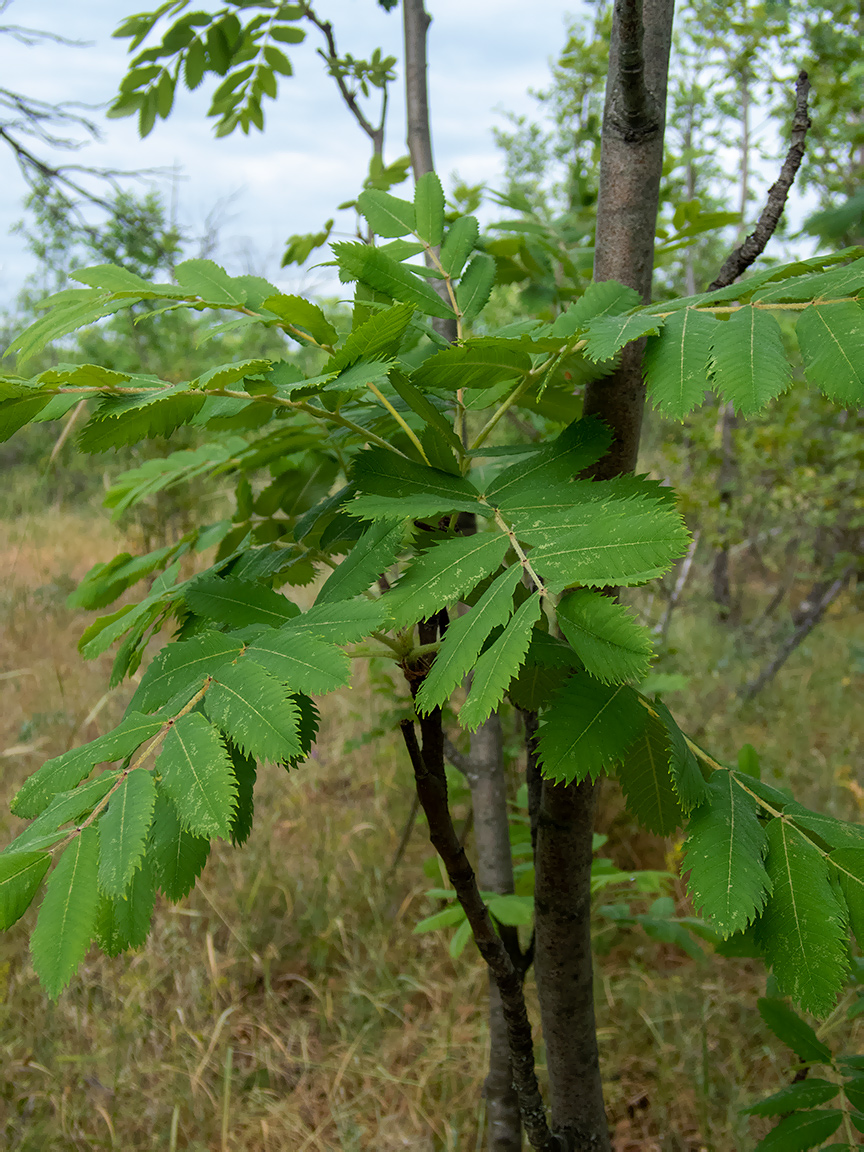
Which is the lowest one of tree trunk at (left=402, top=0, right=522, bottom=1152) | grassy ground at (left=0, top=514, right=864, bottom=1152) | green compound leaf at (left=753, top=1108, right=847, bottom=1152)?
grassy ground at (left=0, top=514, right=864, bottom=1152)

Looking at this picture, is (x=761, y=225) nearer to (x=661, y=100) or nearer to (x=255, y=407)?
(x=661, y=100)

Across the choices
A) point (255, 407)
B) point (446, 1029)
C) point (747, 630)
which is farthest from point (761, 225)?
point (747, 630)

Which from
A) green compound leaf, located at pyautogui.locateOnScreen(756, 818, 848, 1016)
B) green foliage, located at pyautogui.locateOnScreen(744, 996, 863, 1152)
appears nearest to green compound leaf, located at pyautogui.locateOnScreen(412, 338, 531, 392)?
green compound leaf, located at pyautogui.locateOnScreen(756, 818, 848, 1016)

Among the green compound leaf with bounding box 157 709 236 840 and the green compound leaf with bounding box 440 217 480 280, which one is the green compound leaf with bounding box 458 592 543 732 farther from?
the green compound leaf with bounding box 440 217 480 280

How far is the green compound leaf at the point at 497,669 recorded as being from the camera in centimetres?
44

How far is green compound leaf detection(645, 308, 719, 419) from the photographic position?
53 cm

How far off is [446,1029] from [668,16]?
214 centimetres

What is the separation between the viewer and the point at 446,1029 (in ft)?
6.39

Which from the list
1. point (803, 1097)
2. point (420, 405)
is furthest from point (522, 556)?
point (803, 1097)

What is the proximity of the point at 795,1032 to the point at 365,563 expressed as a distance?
0.81 meters

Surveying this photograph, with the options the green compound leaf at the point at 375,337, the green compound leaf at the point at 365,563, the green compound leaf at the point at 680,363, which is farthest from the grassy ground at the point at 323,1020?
the green compound leaf at the point at 680,363

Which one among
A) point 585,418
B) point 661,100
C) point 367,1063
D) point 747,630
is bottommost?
point 367,1063

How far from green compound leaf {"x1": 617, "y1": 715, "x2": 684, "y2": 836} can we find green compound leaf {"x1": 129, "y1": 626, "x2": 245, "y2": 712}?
32 cm

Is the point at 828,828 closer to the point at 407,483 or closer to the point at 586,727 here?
the point at 586,727
